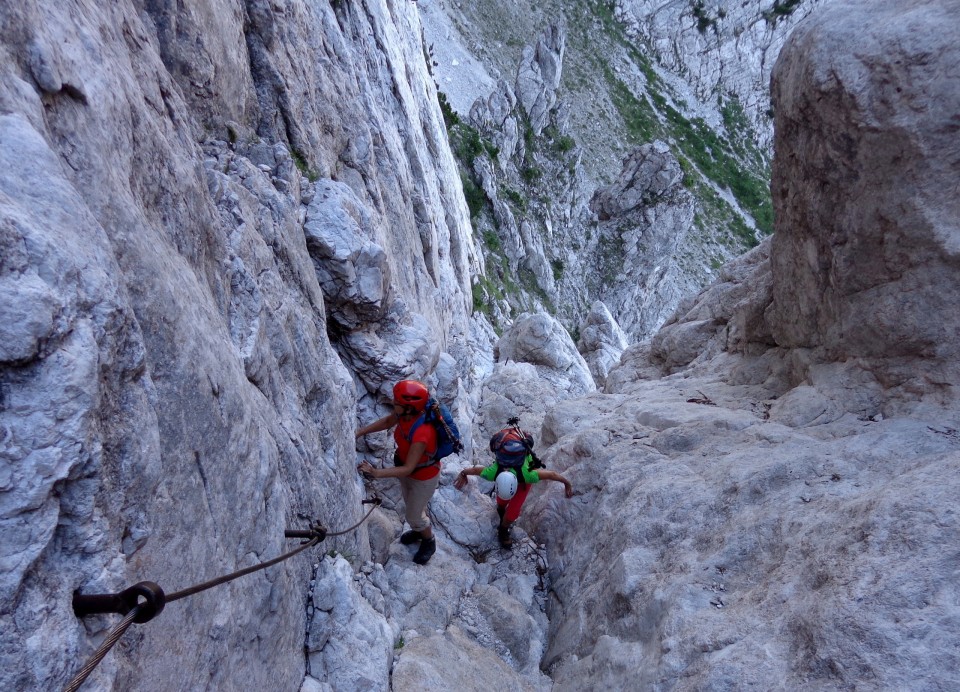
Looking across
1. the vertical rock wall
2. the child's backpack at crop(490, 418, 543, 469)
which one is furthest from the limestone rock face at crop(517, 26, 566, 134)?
the child's backpack at crop(490, 418, 543, 469)

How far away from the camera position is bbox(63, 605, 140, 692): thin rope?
91.7 inches

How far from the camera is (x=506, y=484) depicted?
299 inches

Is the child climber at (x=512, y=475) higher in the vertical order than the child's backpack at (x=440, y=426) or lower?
lower

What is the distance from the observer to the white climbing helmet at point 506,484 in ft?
24.9

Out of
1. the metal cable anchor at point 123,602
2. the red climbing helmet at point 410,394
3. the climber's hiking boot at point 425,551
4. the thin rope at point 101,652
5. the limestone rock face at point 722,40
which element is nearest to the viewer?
the thin rope at point 101,652

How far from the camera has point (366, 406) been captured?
8.53 metres

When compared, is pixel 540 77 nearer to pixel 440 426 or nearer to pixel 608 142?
pixel 608 142

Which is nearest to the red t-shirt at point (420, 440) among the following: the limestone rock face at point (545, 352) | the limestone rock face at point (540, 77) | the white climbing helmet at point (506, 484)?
the white climbing helmet at point (506, 484)

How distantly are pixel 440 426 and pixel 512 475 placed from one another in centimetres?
168

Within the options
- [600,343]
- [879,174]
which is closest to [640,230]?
[600,343]

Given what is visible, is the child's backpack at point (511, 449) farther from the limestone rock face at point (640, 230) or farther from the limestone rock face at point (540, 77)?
the limestone rock face at point (540, 77)

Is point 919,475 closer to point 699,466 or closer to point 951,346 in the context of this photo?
point 951,346

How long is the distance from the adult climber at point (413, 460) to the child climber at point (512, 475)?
3.53 ft

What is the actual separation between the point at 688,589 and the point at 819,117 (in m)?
5.36
